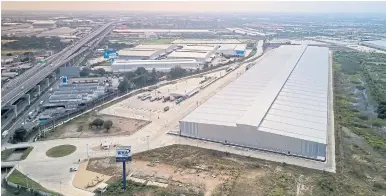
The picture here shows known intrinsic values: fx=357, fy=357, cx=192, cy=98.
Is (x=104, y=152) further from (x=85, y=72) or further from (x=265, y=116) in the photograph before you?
(x=85, y=72)

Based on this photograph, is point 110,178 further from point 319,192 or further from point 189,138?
point 319,192

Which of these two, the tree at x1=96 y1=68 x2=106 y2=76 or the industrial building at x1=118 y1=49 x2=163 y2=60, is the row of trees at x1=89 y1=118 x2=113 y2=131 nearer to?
the tree at x1=96 y1=68 x2=106 y2=76

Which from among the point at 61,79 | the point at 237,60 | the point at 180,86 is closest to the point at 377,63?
the point at 237,60

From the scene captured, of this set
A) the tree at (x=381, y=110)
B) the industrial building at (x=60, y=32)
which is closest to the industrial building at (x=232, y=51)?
the tree at (x=381, y=110)

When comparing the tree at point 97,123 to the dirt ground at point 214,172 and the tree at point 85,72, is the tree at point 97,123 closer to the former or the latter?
the dirt ground at point 214,172

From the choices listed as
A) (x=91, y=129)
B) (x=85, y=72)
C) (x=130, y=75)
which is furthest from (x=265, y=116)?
(x=85, y=72)

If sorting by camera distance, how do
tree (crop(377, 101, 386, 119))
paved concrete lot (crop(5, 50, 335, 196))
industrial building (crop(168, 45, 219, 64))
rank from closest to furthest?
paved concrete lot (crop(5, 50, 335, 196))
tree (crop(377, 101, 386, 119))
industrial building (crop(168, 45, 219, 64))

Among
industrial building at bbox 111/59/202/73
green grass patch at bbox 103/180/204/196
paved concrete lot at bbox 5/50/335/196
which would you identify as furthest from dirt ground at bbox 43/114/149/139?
industrial building at bbox 111/59/202/73
